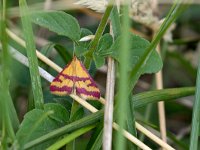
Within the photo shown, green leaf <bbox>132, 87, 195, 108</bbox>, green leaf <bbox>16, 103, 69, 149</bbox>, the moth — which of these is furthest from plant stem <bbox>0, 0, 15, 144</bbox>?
green leaf <bbox>132, 87, 195, 108</bbox>

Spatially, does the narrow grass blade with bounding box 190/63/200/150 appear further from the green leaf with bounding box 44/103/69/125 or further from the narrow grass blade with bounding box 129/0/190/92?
the green leaf with bounding box 44/103/69/125

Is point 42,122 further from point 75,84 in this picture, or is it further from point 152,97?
point 152,97

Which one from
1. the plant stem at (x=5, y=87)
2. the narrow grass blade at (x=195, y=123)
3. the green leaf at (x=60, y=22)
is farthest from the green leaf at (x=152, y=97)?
the plant stem at (x=5, y=87)

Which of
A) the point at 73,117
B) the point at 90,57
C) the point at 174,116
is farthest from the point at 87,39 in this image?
the point at 174,116

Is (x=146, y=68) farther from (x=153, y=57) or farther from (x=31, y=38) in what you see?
(x=31, y=38)

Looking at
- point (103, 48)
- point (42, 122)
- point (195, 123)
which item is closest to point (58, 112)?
point (42, 122)

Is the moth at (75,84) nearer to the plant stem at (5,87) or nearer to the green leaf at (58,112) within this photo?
the green leaf at (58,112)
